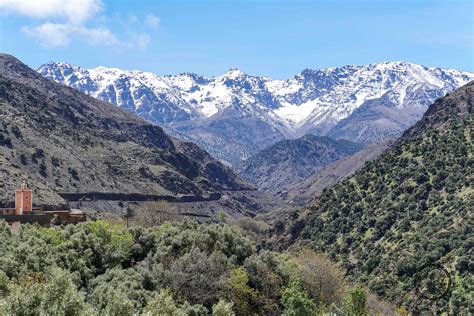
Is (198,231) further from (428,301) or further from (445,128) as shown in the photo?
(445,128)

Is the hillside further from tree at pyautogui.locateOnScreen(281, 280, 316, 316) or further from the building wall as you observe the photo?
the building wall

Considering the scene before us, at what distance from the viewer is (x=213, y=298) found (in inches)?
1965

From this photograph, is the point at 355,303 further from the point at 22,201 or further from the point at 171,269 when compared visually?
the point at 22,201

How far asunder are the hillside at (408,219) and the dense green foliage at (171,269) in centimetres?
3932

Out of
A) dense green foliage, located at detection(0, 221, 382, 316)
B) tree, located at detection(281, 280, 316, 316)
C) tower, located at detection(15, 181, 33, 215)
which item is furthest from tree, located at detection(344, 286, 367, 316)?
tower, located at detection(15, 181, 33, 215)

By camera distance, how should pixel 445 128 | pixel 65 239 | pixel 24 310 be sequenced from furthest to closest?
pixel 445 128 < pixel 65 239 < pixel 24 310

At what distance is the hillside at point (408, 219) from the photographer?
99.4 metres

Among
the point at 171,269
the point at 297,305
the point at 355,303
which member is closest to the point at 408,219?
the point at 355,303

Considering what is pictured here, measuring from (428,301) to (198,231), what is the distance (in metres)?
47.8

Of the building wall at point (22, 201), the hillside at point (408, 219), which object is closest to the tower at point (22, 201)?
the building wall at point (22, 201)

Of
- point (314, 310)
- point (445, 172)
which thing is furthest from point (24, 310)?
point (445, 172)

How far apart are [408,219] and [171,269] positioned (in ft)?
280

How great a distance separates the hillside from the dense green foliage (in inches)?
1548

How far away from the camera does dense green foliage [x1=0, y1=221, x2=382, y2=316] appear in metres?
45.6
